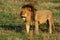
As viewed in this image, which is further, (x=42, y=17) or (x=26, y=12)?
(x=42, y=17)

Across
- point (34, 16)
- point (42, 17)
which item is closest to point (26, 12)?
point (34, 16)

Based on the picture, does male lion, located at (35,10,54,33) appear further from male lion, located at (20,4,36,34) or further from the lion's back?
male lion, located at (20,4,36,34)

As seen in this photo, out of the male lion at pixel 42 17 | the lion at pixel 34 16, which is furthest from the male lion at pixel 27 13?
the male lion at pixel 42 17

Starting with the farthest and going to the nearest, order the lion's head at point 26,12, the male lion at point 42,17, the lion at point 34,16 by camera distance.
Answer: the male lion at point 42,17 < the lion at point 34,16 < the lion's head at point 26,12

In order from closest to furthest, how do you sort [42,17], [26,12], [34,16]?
[26,12]
[34,16]
[42,17]

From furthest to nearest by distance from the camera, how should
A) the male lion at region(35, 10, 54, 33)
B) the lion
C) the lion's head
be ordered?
the male lion at region(35, 10, 54, 33) → the lion → the lion's head

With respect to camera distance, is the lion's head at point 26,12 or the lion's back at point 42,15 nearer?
the lion's head at point 26,12

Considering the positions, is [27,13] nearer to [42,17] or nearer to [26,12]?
[26,12]

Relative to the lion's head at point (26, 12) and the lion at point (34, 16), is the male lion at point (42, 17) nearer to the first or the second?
the lion at point (34, 16)

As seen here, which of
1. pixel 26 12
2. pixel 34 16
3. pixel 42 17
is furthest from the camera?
pixel 42 17

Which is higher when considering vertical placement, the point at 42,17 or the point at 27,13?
the point at 27,13

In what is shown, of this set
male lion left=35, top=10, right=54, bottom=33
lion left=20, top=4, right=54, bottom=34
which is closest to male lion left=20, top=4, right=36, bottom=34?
lion left=20, top=4, right=54, bottom=34

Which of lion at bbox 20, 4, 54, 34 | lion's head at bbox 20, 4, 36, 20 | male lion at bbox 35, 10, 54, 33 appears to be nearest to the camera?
lion's head at bbox 20, 4, 36, 20

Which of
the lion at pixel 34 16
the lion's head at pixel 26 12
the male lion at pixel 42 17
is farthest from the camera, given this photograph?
the male lion at pixel 42 17
